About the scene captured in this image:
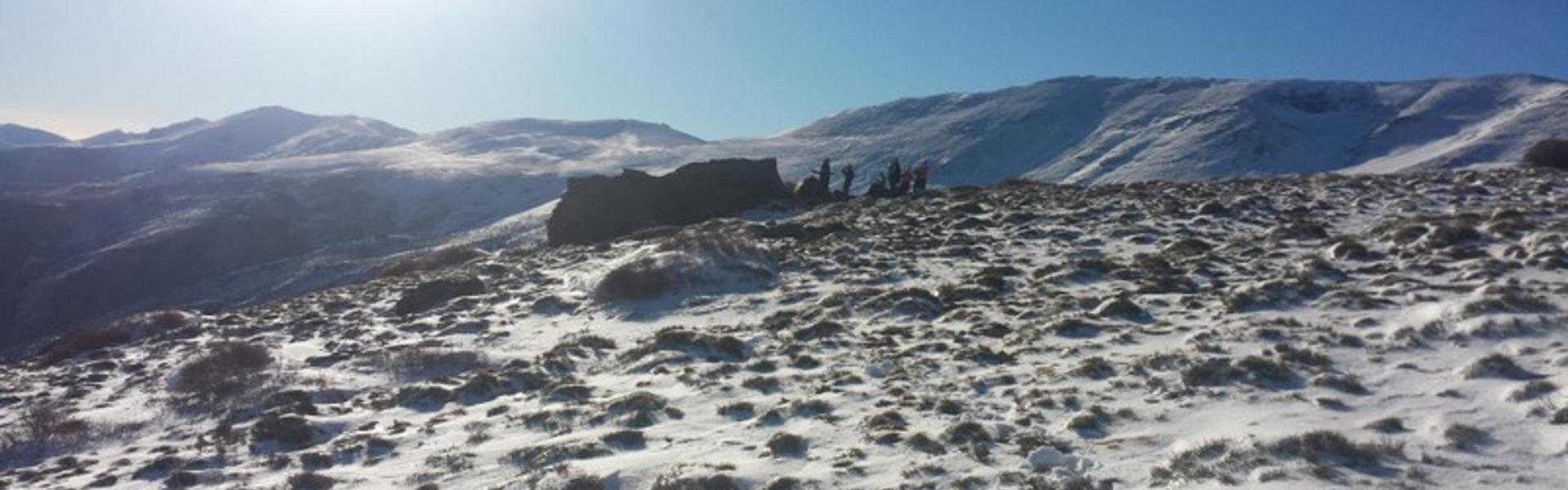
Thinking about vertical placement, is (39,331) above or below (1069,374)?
below

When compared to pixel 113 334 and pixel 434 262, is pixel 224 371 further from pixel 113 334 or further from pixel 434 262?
pixel 434 262

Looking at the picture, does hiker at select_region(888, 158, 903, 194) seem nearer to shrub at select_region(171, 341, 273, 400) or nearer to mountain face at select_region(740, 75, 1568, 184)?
shrub at select_region(171, 341, 273, 400)

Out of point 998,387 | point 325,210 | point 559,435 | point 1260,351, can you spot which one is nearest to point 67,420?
point 559,435

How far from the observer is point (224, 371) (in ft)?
69.9

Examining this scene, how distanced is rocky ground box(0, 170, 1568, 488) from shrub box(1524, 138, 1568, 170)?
18.2 metres

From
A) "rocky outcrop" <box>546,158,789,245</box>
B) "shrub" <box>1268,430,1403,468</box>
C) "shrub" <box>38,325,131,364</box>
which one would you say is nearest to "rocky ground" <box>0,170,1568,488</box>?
"shrub" <box>1268,430,1403,468</box>

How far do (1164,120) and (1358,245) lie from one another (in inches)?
6357

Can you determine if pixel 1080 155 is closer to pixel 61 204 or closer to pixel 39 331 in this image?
pixel 39 331

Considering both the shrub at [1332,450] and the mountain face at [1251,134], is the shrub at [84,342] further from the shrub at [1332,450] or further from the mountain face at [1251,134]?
the mountain face at [1251,134]

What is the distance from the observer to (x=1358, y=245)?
2355 cm

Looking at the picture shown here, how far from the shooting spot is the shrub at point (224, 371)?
19625 mm

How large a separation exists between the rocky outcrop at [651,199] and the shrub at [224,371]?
2366cm

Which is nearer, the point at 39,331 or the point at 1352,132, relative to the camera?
the point at 39,331

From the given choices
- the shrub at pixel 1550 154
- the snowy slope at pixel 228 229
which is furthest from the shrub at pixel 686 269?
the snowy slope at pixel 228 229
